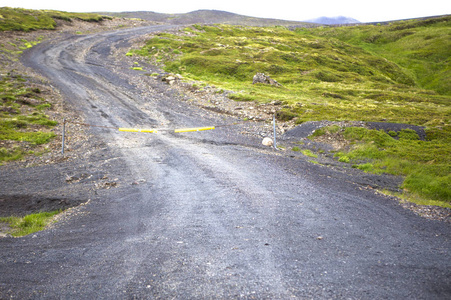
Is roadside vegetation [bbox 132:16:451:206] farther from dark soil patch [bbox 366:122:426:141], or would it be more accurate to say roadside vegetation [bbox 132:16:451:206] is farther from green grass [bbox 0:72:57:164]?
green grass [bbox 0:72:57:164]

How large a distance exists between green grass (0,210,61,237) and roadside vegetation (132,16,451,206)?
1271 cm

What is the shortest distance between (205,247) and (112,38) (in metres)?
54.1

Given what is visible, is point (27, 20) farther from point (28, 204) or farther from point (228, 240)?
point (228, 240)

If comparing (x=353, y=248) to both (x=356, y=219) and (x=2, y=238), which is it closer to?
(x=356, y=219)

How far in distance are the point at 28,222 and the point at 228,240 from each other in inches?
249

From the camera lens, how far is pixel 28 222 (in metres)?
8.66

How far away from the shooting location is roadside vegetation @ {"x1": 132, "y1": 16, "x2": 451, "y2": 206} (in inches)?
598

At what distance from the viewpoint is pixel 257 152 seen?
1586 centimetres

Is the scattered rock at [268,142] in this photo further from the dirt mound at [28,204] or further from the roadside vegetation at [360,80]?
the dirt mound at [28,204]

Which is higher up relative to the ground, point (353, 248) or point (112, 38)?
point (112, 38)

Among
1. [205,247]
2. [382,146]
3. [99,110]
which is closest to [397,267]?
[205,247]

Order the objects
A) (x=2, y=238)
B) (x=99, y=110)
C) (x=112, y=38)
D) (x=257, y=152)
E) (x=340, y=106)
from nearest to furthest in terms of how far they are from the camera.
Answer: (x=2, y=238) < (x=257, y=152) < (x=99, y=110) < (x=340, y=106) < (x=112, y=38)

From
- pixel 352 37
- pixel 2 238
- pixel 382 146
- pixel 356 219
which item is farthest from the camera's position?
pixel 352 37

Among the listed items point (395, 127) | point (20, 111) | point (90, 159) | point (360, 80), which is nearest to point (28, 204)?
point (90, 159)
